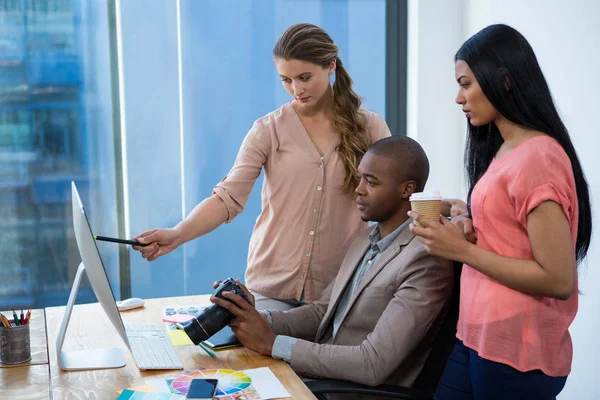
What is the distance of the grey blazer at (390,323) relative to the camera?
6.37 ft

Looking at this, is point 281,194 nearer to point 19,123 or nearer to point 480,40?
point 480,40

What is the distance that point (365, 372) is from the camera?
76.2 inches

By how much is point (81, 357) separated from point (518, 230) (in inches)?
48.3

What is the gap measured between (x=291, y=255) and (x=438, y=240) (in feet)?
2.92

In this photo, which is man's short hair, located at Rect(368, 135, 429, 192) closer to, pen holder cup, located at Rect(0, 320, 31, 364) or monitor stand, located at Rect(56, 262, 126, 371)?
monitor stand, located at Rect(56, 262, 126, 371)

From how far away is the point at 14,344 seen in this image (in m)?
1.94

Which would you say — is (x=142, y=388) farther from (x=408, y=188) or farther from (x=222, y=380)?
(x=408, y=188)

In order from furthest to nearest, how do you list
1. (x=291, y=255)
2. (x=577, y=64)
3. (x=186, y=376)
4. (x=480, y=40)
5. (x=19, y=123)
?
(x=19, y=123), (x=577, y=64), (x=291, y=255), (x=186, y=376), (x=480, y=40)

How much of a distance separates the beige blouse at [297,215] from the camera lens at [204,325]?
0.52 m

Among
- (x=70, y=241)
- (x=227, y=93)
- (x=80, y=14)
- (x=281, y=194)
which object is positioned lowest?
(x=70, y=241)

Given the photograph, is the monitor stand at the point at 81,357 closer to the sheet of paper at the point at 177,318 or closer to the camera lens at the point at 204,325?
the camera lens at the point at 204,325

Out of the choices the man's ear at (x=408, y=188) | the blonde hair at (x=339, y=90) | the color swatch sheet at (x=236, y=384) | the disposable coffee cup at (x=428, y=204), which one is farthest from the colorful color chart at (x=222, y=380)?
the blonde hair at (x=339, y=90)

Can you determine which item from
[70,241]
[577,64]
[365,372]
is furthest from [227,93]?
[365,372]

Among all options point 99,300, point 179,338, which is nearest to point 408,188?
point 179,338
